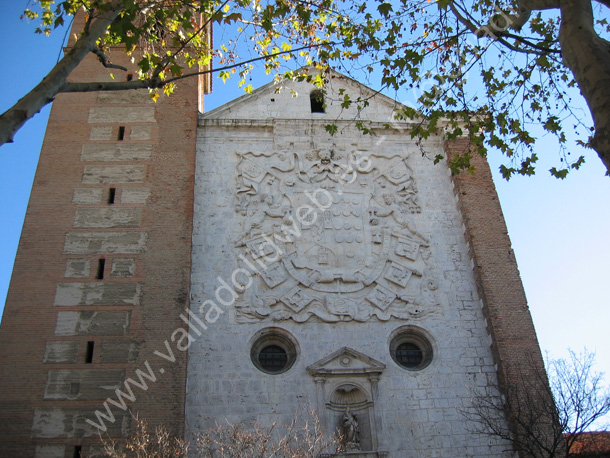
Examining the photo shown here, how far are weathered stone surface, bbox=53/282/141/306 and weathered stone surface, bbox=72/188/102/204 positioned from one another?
220 centimetres

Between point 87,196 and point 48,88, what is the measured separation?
6.78 metres

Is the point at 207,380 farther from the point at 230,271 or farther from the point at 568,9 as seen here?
the point at 568,9

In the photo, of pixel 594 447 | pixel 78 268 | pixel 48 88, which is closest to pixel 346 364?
pixel 594 447

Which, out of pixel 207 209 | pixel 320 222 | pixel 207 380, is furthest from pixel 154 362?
pixel 320 222

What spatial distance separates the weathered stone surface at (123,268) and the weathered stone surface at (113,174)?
2.21 metres

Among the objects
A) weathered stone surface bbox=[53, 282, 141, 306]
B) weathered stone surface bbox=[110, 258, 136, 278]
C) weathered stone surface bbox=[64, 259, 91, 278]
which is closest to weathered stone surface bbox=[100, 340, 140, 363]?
weathered stone surface bbox=[53, 282, 141, 306]

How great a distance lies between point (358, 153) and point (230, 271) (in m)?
4.84

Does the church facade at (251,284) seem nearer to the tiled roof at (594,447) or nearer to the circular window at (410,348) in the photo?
the circular window at (410,348)

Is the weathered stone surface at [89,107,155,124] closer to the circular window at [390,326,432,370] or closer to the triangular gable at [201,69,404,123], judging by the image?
the triangular gable at [201,69,404,123]

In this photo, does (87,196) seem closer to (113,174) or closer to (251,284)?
(113,174)

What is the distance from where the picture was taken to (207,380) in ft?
42.2

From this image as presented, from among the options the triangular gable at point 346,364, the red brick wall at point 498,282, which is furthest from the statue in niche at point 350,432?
the red brick wall at point 498,282

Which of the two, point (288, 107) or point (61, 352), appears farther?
point (288, 107)

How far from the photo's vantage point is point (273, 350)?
13.7 meters
